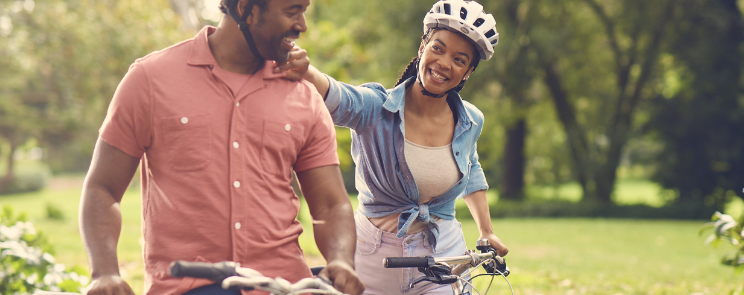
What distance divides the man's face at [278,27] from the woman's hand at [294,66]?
0.34ft

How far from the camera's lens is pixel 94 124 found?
58.3ft

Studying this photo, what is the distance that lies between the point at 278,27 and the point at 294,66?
25 centimetres

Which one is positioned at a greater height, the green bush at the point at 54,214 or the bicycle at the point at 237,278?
the bicycle at the point at 237,278

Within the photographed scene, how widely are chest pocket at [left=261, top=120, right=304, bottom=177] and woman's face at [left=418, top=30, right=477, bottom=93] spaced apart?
3.76ft

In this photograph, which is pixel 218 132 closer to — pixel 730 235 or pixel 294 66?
pixel 294 66

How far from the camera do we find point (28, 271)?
4902mm

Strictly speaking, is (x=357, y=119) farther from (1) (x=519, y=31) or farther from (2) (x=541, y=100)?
(2) (x=541, y=100)

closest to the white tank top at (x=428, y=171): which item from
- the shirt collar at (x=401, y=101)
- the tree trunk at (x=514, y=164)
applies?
the shirt collar at (x=401, y=101)

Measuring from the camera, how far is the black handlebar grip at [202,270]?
1747 mm

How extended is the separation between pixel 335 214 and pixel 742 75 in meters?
22.8

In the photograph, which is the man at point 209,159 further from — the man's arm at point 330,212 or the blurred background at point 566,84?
the blurred background at point 566,84

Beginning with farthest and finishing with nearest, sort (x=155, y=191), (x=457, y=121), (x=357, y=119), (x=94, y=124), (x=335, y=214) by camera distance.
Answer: (x=94, y=124)
(x=457, y=121)
(x=357, y=119)
(x=335, y=214)
(x=155, y=191)

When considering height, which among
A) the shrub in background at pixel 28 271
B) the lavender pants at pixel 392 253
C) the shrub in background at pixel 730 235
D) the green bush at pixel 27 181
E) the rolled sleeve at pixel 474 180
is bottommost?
the green bush at pixel 27 181

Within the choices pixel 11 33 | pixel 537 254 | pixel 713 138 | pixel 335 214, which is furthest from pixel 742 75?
pixel 335 214
